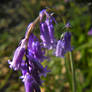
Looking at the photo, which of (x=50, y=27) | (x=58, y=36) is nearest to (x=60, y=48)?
(x=58, y=36)

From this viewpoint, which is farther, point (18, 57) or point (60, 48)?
point (60, 48)

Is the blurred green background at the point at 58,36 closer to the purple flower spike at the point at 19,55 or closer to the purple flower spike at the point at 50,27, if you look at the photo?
the purple flower spike at the point at 50,27

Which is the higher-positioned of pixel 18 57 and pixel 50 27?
pixel 50 27

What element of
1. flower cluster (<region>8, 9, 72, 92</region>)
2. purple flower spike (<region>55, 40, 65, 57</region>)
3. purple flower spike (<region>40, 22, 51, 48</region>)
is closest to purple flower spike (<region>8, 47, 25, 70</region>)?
flower cluster (<region>8, 9, 72, 92</region>)

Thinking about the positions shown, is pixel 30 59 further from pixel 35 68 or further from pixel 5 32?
pixel 5 32

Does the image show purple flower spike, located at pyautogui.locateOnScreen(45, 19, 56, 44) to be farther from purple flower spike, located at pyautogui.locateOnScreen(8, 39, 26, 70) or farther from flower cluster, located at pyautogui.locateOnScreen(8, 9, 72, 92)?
purple flower spike, located at pyautogui.locateOnScreen(8, 39, 26, 70)

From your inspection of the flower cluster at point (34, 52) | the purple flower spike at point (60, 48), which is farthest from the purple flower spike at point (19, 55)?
the purple flower spike at point (60, 48)

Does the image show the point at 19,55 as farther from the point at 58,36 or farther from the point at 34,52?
the point at 58,36
